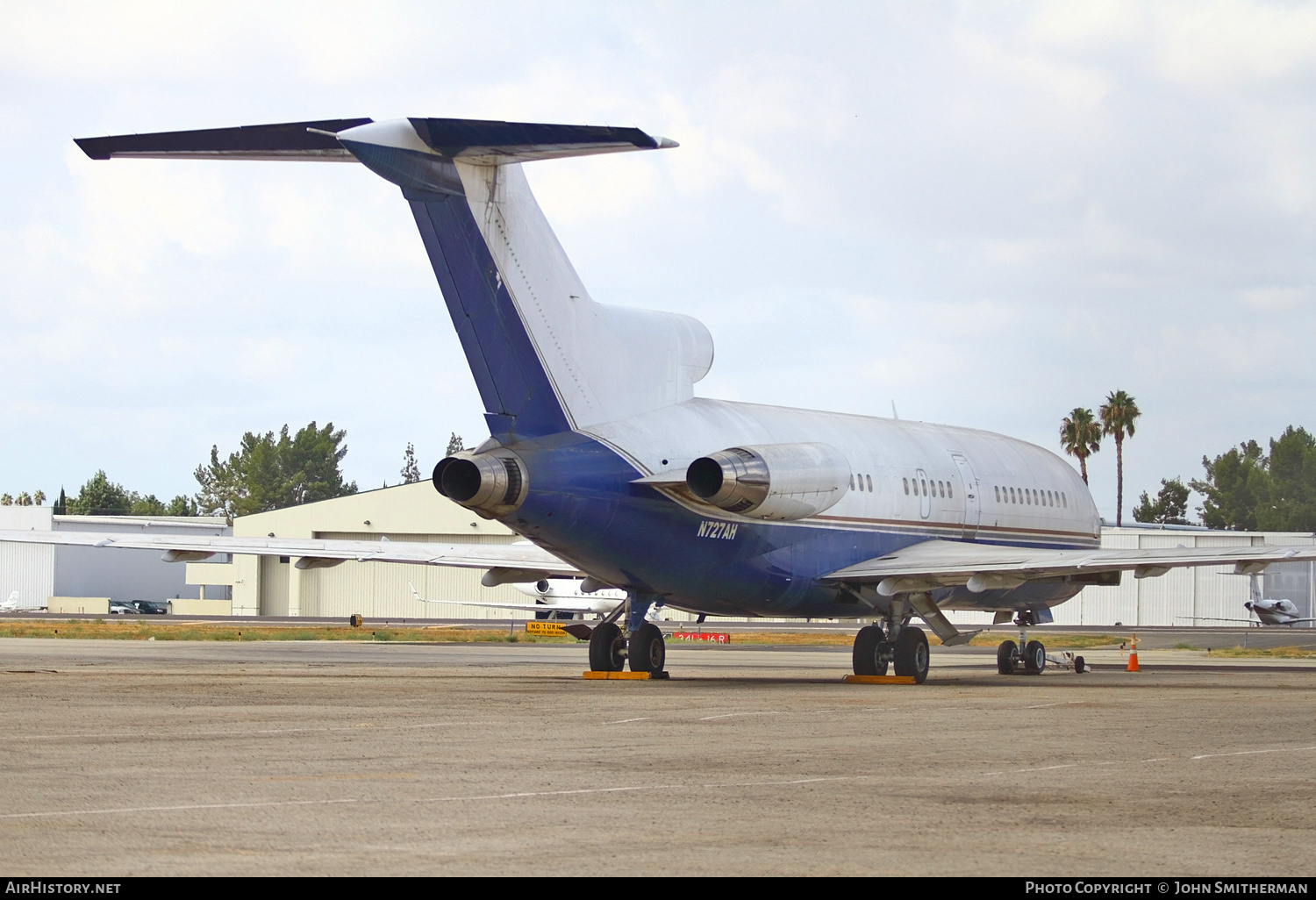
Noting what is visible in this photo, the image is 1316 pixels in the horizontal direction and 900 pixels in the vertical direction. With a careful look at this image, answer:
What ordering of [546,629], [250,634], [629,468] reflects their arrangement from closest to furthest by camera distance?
[629,468]
[250,634]
[546,629]

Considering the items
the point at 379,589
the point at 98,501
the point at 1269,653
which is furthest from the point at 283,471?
the point at 1269,653

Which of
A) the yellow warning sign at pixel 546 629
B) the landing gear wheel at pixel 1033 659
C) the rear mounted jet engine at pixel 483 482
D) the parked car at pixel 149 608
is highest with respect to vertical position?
the rear mounted jet engine at pixel 483 482

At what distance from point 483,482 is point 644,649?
5668 millimetres

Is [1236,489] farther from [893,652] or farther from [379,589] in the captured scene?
[893,652]

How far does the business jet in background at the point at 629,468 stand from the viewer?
2158 cm

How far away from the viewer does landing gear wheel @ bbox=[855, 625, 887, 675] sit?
26.7 metres

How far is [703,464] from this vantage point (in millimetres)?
23078

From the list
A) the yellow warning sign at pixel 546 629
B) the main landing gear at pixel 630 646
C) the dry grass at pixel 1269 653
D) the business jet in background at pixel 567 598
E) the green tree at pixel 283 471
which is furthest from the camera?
the green tree at pixel 283 471

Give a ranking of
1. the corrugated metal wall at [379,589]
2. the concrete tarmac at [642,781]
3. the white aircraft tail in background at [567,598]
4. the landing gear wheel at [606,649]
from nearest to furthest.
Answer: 1. the concrete tarmac at [642,781]
2. the landing gear wheel at [606,649]
3. the white aircraft tail in background at [567,598]
4. the corrugated metal wall at [379,589]

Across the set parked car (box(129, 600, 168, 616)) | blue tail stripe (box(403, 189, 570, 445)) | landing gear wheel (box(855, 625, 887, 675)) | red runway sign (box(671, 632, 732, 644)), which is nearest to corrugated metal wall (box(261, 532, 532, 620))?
parked car (box(129, 600, 168, 616))

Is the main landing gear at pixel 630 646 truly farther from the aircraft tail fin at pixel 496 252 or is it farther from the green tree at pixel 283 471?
the green tree at pixel 283 471

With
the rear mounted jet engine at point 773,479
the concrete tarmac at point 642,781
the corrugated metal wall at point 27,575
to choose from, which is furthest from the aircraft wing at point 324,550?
the corrugated metal wall at point 27,575

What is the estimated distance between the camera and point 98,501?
15388cm

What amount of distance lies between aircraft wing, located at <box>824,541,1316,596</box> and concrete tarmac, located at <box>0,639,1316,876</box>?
217 cm
